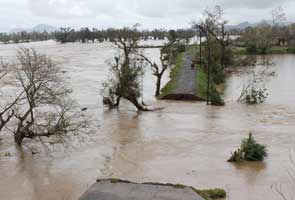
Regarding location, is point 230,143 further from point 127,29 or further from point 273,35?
point 273,35

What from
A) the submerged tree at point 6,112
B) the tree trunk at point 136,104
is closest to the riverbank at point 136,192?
the submerged tree at point 6,112

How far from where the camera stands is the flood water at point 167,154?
14.8 m

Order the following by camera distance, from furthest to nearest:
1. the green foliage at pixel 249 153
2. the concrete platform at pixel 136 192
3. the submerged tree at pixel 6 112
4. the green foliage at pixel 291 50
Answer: the green foliage at pixel 291 50 < the submerged tree at pixel 6 112 < the green foliage at pixel 249 153 < the concrete platform at pixel 136 192

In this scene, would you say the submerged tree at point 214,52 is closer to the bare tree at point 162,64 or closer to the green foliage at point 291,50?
the bare tree at point 162,64

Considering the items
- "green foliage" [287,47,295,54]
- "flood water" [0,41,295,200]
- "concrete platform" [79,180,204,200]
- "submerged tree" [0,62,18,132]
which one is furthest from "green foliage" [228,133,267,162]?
"green foliage" [287,47,295,54]

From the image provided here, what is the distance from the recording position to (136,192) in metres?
11.3

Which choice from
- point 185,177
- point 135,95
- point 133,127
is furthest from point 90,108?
point 185,177

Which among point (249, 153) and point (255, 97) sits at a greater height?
point (255, 97)

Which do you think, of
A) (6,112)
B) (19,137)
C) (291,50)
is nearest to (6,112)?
(6,112)

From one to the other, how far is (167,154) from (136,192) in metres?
7.20

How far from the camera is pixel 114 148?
19.6 metres

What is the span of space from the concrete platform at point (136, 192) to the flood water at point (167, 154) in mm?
2585

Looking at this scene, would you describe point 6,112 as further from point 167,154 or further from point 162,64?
point 162,64

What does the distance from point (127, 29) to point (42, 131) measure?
2430 centimetres
